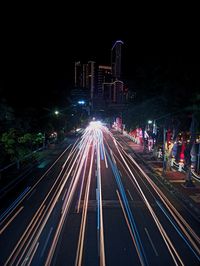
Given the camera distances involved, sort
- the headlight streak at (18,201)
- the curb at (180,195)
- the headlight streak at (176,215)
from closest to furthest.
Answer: the headlight streak at (176,215), the headlight streak at (18,201), the curb at (180,195)

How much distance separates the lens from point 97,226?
17.6m

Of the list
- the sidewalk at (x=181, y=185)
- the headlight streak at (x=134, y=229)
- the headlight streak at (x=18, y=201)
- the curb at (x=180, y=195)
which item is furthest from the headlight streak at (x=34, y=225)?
the sidewalk at (x=181, y=185)

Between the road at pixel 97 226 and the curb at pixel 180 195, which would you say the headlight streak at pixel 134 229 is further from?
the curb at pixel 180 195

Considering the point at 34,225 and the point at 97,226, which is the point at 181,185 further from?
the point at 34,225

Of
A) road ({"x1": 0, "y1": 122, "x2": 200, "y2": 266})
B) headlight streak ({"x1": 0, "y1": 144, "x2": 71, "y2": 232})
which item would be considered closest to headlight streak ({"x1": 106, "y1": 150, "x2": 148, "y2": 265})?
road ({"x1": 0, "y1": 122, "x2": 200, "y2": 266})

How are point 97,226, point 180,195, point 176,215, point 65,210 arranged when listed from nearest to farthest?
point 97,226 → point 176,215 → point 65,210 → point 180,195

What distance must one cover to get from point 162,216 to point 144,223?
176cm

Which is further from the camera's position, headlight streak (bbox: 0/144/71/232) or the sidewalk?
the sidewalk

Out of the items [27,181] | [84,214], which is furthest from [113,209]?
[27,181]

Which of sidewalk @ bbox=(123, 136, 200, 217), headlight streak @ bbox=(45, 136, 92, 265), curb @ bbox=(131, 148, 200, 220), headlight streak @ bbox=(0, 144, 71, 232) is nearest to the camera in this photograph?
headlight streak @ bbox=(45, 136, 92, 265)

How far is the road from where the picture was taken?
13.9 m

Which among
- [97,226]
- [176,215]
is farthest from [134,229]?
[176,215]

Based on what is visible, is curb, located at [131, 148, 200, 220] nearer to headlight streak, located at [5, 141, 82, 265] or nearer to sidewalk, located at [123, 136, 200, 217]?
sidewalk, located at [123, 136, 200, 217]

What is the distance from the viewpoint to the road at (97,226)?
45.8 feet
